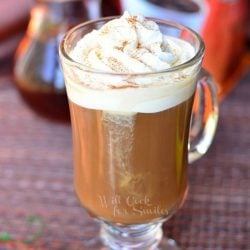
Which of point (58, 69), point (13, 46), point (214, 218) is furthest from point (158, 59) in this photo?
point (13, 46)

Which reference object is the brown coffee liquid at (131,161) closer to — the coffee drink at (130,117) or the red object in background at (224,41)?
the coffee drink at (130,117)

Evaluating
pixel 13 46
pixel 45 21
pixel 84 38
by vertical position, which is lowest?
pixel 13 46

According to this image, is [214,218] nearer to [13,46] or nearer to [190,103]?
[190,103]

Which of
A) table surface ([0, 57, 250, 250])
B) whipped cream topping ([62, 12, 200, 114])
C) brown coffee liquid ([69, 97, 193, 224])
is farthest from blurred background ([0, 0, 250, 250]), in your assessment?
whipped cream topping ([62, 12, 200, 114])

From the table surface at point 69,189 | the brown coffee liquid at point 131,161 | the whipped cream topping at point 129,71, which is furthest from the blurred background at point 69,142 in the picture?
the whipped cream topping at point 129,71

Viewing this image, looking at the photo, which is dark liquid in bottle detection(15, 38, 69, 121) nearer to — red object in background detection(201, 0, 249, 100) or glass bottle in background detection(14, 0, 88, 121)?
glass bottle in background detection(14, 0, 88, 121)
